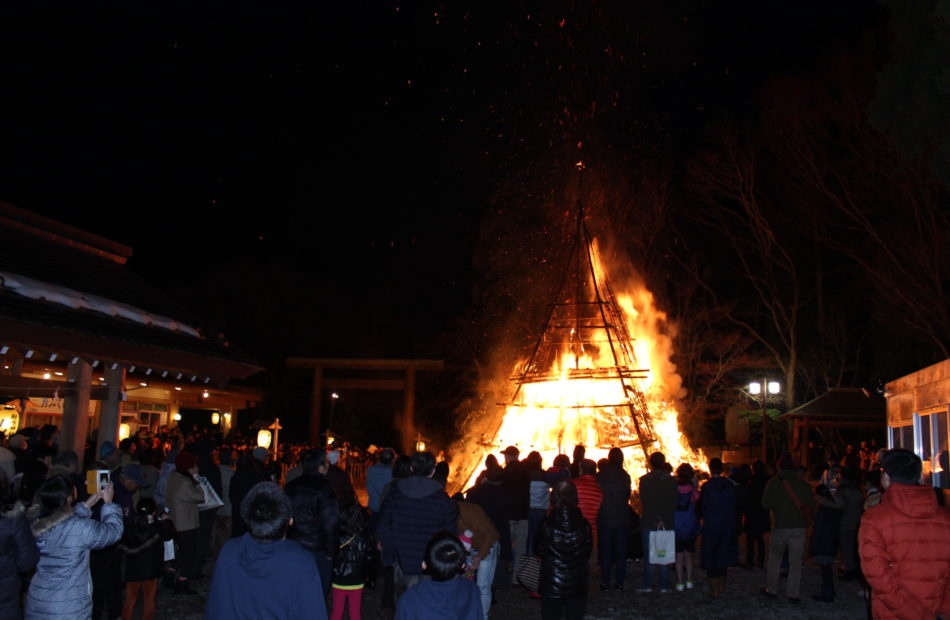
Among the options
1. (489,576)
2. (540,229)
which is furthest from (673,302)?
(489,576)

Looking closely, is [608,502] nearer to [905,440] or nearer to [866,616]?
[866,616]

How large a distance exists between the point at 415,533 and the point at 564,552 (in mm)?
1215

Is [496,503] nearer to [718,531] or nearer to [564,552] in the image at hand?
[564,552]

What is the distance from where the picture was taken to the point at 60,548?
462 centimetres

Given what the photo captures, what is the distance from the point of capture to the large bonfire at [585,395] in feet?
53.1

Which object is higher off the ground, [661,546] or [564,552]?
[564,552]

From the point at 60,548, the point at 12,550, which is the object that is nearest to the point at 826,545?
the point at 60,548

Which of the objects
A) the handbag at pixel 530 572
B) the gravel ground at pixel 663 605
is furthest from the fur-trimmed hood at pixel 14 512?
the handbag at pixel 530 572

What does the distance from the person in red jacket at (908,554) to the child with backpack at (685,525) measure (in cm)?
507

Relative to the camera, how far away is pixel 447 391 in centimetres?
2992

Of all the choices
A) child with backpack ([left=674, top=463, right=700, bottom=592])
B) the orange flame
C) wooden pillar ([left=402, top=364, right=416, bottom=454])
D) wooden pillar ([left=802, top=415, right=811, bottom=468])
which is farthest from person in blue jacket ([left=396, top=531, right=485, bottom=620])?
wooden pillar ([left=402, top=364, right=416, bottom=454])

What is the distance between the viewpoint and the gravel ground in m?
7.96

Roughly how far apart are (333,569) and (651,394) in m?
13.7

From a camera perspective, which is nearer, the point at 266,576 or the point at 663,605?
the point at 266,576
